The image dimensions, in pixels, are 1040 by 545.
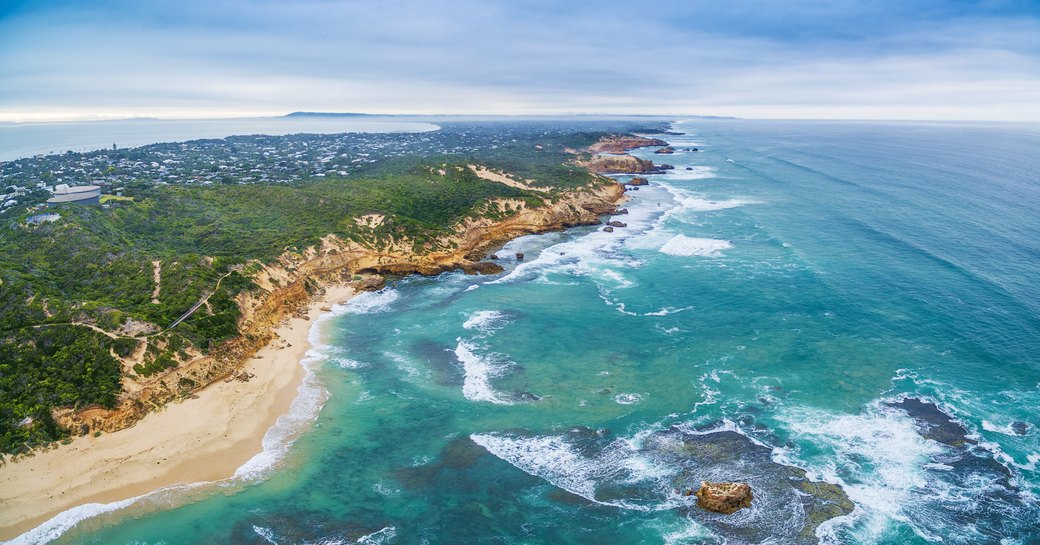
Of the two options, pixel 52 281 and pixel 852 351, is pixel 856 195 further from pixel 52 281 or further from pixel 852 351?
pixel 52 281

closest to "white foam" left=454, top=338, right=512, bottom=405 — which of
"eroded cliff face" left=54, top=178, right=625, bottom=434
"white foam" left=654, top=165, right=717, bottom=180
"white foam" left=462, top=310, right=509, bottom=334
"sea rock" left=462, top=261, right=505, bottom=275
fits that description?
"white foam" left=462, top=310, right=509, bottom=334

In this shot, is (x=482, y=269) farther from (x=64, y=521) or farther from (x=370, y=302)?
(x=64, y=521)

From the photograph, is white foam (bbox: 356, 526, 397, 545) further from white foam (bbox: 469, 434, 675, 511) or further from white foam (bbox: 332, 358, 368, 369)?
white foam (bbox: 332, 358, 368, 369)

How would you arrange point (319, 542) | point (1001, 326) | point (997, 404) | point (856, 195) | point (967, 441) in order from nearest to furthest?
point (319, 542)
point (967, 441)
point (997, 404)
point (1001, 326)
point (856, 195)

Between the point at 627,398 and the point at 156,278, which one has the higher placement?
the point at 156,278

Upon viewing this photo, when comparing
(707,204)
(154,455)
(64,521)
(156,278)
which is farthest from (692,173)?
(64,521)

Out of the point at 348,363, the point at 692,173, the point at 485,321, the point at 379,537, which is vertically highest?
the point at 692,173

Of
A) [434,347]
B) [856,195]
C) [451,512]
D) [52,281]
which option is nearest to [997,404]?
[451,512]
